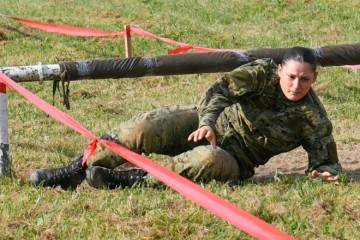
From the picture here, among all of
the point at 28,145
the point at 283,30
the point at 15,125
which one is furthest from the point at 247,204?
the point at 283,30

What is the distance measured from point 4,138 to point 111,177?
30.6 inches

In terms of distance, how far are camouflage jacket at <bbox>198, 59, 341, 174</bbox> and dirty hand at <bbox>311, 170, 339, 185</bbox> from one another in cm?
5

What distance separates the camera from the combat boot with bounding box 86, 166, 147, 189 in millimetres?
5066

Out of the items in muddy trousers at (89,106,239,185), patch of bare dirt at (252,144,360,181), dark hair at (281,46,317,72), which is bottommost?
patch of bare dirt at (252,144,360,181)

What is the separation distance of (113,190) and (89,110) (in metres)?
3.12

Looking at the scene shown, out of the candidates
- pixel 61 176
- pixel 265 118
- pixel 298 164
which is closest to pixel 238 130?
pixel 265 118

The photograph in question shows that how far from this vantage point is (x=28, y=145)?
6.55 meters

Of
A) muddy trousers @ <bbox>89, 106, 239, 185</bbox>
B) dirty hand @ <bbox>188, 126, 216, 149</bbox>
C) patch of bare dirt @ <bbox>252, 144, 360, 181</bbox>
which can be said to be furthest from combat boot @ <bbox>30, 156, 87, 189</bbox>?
patch of bare dirt @ <bbox>252, 144, 360, 181</bbox>

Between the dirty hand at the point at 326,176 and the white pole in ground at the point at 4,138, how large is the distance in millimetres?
2098

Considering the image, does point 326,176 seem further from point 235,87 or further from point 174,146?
point 174,146

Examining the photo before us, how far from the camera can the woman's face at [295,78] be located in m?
4.86

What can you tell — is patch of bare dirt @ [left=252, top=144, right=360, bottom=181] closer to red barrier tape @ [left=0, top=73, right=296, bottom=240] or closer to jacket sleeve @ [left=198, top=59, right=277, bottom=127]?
jacket sleeve @ [left=198, top=59, right=277, bottom=127]

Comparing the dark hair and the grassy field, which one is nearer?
the grassy field

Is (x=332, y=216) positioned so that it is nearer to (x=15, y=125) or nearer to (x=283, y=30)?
(x=15, y=125)
